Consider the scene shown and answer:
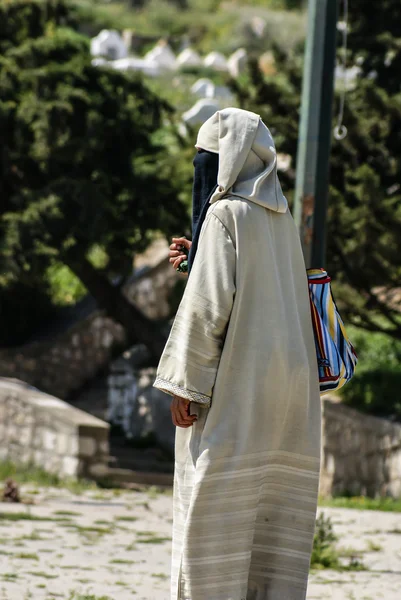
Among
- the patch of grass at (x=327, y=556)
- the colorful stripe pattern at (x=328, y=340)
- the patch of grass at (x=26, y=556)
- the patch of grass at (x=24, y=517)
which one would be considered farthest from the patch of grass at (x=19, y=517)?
the colorful stripe pattern at (x=328, y=340)

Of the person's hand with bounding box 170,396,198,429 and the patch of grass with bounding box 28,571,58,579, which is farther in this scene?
the patch of grass with bounding box 28,571,58,579

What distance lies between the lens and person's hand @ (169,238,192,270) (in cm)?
435

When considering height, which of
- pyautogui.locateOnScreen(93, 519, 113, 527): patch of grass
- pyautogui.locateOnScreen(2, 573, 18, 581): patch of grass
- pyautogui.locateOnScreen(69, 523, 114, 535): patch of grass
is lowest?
pyautogui.locateOnScreen(2, 573, 18, 581): patch of grass

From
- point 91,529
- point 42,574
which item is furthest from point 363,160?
point 42,574

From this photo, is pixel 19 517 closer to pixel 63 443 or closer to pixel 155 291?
pixel 63 443

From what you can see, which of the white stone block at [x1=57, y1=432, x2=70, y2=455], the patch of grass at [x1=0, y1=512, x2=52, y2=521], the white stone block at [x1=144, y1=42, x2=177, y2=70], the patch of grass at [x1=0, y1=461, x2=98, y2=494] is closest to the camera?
the patch of grass at [x1=0, y1=512, x2=52, y2=521]

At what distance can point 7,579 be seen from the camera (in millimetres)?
5836

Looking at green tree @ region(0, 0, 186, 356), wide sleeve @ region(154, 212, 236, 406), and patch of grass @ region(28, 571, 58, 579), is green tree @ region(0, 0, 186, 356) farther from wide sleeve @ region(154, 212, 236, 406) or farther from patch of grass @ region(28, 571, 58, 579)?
wide sleeve @ region(154, 212, 236, 406)

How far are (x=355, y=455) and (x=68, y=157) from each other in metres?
5.09

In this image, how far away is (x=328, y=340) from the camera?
4.16 meters

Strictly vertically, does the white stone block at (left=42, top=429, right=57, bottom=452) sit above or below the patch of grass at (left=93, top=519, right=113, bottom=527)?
above

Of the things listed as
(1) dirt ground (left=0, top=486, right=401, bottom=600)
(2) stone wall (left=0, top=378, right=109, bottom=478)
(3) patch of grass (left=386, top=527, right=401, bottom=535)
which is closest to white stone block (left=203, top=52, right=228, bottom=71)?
(2) stone wall (left=0, top=378, right=109, bottom=478)

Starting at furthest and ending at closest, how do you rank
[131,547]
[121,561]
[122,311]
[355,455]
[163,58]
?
[163,58] → [122,311] → [355,455] → [131,547] → [121,561]

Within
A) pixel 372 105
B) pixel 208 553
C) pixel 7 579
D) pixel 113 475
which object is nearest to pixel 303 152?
pixel 7 579
